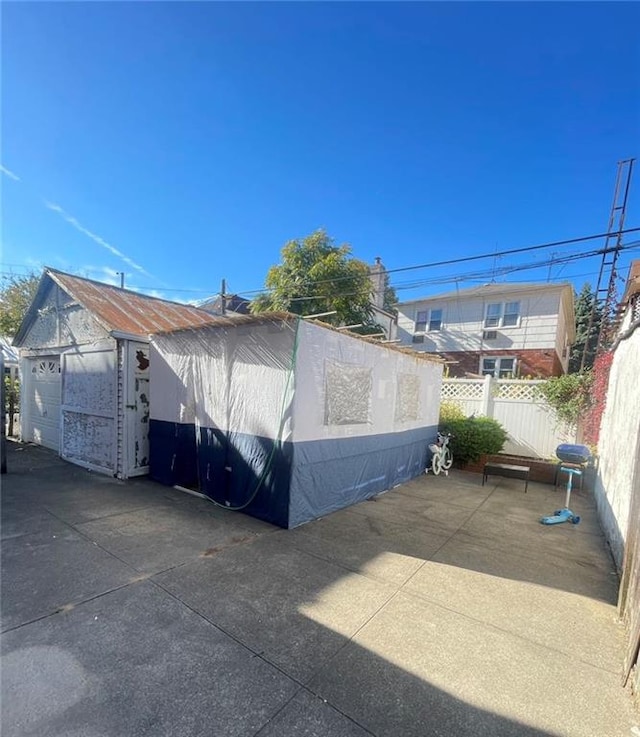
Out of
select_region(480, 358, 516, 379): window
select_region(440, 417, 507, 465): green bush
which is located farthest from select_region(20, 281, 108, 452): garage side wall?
select_region(480, 358, 516, 379): window

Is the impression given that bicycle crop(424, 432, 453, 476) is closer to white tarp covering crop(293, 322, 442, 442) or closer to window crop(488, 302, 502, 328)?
white tarp covering crop(293, 322, 442, 442)

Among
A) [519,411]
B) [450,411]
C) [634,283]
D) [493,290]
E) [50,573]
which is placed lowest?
[50,573]

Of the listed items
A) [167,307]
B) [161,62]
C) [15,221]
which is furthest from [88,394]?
[161,62]

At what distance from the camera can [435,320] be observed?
17.9m

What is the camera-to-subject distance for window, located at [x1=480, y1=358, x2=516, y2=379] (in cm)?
1574

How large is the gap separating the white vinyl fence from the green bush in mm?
1502

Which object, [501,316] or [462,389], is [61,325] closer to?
[462,389]

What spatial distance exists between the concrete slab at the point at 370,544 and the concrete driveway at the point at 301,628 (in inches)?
1.1

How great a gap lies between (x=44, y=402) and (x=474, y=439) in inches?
425

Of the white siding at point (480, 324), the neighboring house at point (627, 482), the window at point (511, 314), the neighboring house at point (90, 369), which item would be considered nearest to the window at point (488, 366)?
the white siding at point (480, 324)

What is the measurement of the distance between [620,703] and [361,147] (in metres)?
9.28

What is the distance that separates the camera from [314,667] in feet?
7.06

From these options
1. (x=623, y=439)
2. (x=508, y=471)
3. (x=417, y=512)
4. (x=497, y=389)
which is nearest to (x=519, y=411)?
(x=497, y=389)

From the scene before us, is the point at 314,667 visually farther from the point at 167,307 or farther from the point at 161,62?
the point at 167,307
